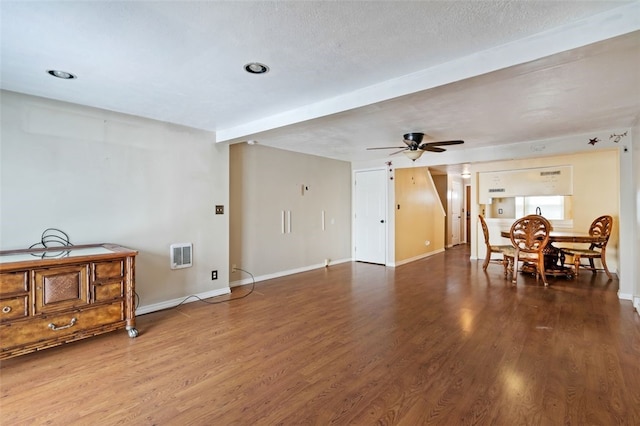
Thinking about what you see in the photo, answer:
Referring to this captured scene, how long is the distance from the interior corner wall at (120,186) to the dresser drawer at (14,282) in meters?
0.61

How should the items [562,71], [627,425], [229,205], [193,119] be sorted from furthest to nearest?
[229,205] < [193,119] < [562,71] < [627,425]

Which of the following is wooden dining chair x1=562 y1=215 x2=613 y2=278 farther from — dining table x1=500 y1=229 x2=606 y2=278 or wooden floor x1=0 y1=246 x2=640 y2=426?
wooden floor x1=0 y1=246 x2=640 y2=426

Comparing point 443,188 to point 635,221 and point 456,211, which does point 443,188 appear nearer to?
point 456,211

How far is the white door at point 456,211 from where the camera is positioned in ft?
31.6

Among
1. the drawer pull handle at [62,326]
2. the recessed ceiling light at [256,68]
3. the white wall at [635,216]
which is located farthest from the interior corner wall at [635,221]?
the drawer pull handle at [62,326]

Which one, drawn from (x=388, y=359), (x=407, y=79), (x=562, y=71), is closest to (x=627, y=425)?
(x=388, y=359)

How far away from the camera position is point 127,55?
211 cm

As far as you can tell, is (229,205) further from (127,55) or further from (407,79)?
(407,79)

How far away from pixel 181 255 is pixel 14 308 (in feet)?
5.43

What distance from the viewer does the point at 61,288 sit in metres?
2.55

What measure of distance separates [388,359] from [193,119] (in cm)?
322

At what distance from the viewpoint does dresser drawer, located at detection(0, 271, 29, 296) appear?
230 cm

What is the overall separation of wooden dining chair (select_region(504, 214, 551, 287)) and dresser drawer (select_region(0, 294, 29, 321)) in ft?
19.0

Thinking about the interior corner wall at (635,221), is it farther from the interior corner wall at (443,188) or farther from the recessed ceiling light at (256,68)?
the interior corner wall at (443,188)
